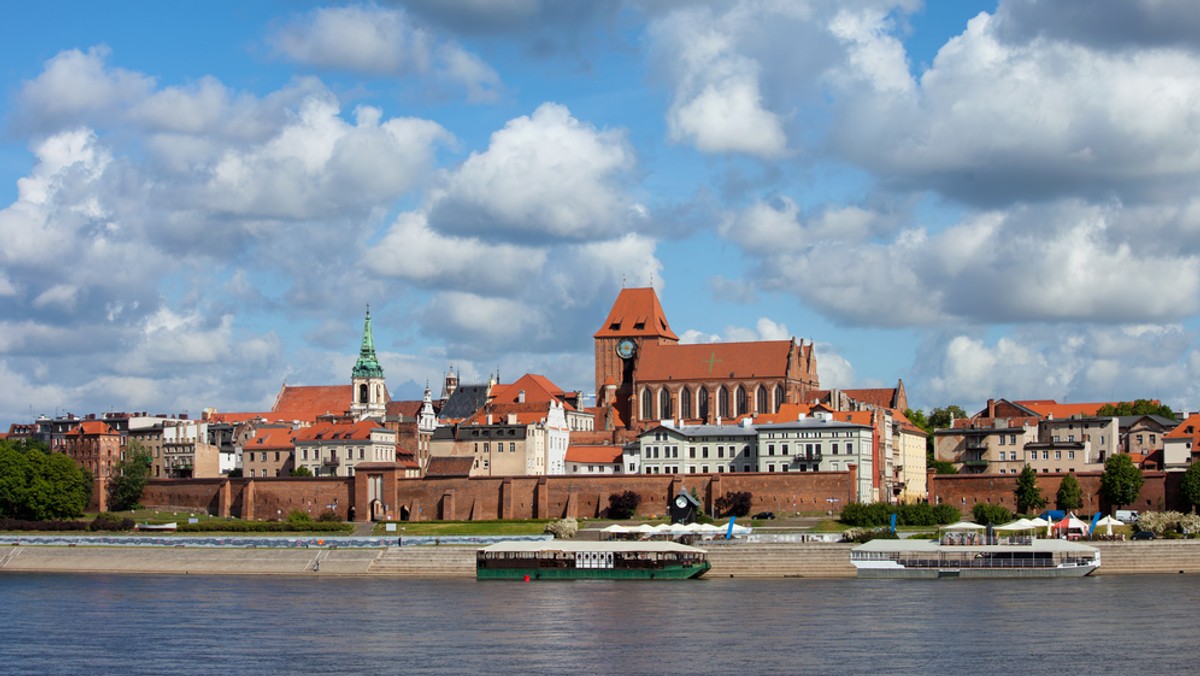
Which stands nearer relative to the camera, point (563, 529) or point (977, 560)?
point (977, 560)

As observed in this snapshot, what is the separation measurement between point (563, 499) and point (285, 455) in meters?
27.3

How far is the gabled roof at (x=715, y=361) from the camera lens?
5965 inches

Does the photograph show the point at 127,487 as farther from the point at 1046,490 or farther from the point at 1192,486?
the point at 1192,486

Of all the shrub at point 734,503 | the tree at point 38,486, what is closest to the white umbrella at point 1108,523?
the shrub at point 734,503

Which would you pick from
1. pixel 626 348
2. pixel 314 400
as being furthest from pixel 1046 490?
pixel 314 400

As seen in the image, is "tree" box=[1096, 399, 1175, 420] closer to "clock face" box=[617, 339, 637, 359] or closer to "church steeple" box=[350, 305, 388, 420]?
"clock face" box=[617, 339, 637, 359]

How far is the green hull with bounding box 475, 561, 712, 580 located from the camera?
277ft

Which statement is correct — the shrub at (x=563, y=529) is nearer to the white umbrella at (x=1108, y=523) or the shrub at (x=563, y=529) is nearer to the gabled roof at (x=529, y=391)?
the white umbrella at (x=1108, y=523)

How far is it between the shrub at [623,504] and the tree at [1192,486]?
110 ft

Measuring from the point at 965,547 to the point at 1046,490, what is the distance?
3141 centimetres

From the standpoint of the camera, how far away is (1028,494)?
113 m

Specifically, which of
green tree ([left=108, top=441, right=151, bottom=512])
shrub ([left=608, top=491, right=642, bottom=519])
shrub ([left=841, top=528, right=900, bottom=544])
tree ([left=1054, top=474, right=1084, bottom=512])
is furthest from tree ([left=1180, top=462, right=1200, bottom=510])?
green tree ([left=108, top=441, right=151, bottom=512])

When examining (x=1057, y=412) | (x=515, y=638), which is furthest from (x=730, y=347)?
(x=515, y=638)

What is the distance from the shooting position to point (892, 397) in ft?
513
